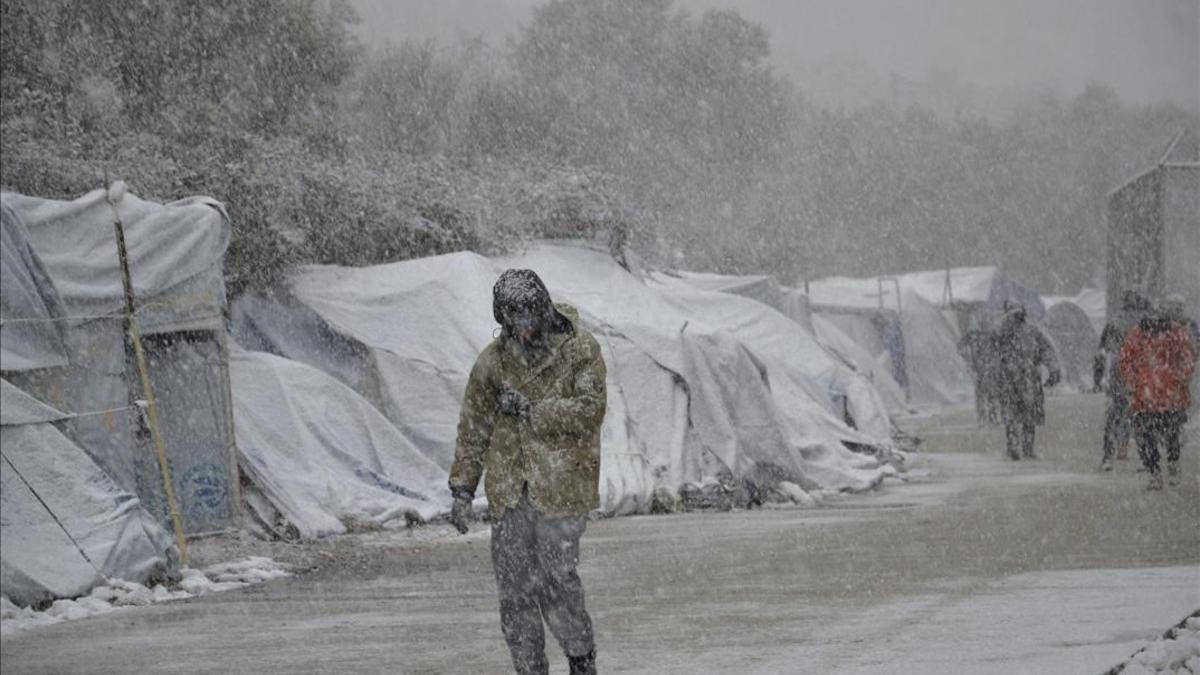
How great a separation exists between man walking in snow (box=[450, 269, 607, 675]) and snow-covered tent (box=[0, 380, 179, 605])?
16.1ft

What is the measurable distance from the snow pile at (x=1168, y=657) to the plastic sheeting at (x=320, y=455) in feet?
27.0

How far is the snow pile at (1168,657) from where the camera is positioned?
25.1 feet

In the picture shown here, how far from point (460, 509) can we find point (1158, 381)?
37.3 ft

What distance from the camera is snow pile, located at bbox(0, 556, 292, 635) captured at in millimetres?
10367

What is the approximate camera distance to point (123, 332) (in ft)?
44.3

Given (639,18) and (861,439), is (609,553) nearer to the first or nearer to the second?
(861,439)

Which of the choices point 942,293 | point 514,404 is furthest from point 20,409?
point 942,293

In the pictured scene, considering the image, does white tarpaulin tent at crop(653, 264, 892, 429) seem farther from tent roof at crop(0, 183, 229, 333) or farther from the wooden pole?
the wooden pole

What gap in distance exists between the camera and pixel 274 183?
754 inches

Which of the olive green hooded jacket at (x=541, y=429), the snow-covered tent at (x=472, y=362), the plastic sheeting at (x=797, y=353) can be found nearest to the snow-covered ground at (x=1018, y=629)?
the olive green hooded jacket at (x=541, y=429)

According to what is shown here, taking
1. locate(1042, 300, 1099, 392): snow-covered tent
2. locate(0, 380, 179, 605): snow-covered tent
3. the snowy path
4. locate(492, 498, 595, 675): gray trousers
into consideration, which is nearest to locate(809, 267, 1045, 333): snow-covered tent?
locate(1042, 300, 1099, 392): snow-covered tent

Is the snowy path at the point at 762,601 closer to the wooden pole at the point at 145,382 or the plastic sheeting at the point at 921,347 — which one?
the wooden pole at the point at 145,382

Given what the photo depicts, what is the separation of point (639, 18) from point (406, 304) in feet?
107

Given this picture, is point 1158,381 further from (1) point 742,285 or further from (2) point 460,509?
(1) point 742,285
